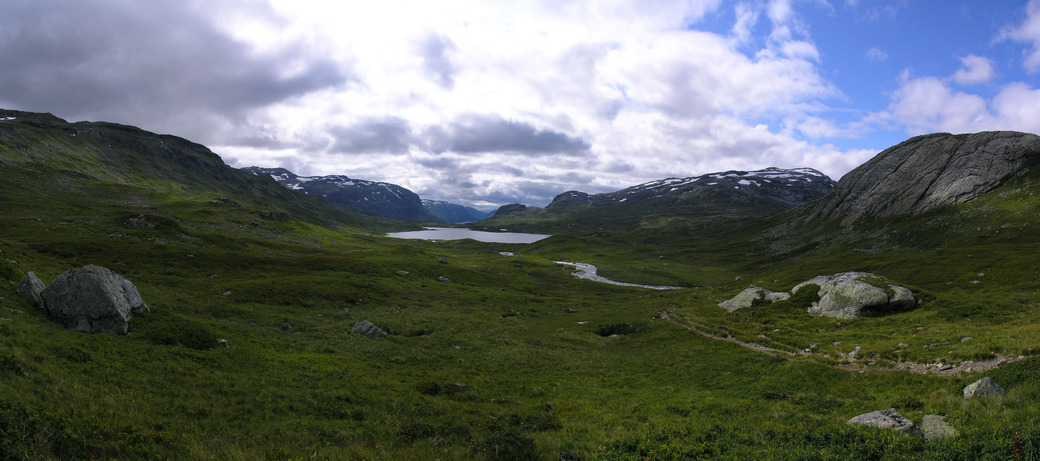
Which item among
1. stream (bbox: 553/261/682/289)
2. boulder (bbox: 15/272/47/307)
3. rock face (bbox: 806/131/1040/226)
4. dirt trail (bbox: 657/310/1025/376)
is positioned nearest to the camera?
dirt trail (bbox: 657/310/1025/376)

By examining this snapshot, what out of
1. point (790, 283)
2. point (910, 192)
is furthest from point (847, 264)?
point (910, 192)

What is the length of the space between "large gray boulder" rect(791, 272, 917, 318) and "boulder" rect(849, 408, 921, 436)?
1191 inches

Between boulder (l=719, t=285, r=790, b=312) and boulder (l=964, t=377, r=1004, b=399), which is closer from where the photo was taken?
boulder (l=964, t=377, r=1004, b=399)

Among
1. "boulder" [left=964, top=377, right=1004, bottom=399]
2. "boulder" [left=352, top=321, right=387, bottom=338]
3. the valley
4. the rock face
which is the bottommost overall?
"boulder" [left=352, top=321, right=387, bottom=338]

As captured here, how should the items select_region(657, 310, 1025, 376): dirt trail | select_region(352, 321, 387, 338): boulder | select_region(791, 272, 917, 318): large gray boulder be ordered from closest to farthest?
select_region(657, 310, 1025, 376): dirt trail → select_region(791, 272, 917, 318): large gray boulder → select_region(352, 321, 387, 338): boulder

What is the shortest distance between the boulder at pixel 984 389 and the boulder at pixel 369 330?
40432mm

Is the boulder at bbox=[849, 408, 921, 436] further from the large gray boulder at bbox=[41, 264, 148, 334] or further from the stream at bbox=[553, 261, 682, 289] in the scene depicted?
the stream at bbox=[553, 261, 682, 289]

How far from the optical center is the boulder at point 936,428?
12.7m

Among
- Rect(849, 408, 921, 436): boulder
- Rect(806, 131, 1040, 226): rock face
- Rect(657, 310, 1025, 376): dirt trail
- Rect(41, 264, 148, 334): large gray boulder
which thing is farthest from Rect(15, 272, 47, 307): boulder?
Rect(806, 131, 1040, 226): rock face

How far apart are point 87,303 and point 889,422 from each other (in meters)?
41.3

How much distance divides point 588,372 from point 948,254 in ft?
255

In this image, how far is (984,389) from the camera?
16.0m

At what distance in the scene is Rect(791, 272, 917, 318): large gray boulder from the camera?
39.2 metres

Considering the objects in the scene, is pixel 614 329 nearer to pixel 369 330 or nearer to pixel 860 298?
pixel 860 298
